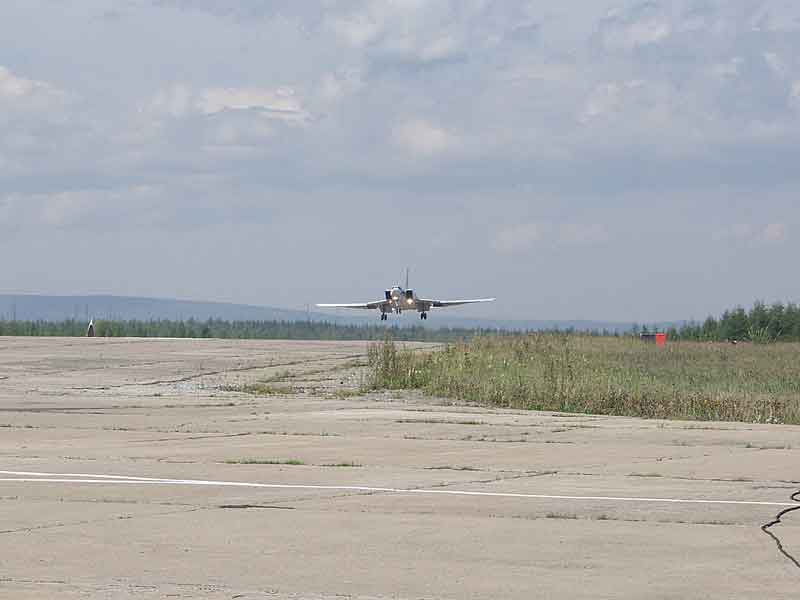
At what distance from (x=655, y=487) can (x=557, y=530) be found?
279 cm

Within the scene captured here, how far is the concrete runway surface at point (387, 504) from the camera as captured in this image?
8523 millimetres

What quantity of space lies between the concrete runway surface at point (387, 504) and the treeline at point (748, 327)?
2028 inches

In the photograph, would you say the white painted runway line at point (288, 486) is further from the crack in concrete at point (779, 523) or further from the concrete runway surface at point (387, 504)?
the crack in concrete at point (779, 523)

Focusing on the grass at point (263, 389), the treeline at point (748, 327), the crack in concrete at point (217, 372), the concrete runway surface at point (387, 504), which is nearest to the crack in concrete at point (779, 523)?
the concrete runway surface at point (387, 504)

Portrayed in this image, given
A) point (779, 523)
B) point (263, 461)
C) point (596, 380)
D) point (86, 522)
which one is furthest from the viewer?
point (596, 380)

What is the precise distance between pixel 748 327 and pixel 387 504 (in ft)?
212

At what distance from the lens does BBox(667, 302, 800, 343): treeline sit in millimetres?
71500

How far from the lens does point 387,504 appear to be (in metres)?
11.7

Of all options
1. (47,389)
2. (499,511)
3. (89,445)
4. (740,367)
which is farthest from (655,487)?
(740,367)

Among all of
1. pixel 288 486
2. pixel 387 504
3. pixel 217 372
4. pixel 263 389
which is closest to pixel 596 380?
pixel 263 389

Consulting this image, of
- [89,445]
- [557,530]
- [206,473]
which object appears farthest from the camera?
[89,445]

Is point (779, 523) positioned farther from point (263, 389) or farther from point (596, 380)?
point (263, 389)

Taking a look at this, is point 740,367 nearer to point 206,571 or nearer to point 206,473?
point 206,473

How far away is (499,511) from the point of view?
1127 cm
